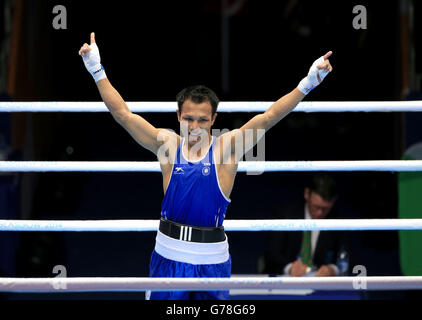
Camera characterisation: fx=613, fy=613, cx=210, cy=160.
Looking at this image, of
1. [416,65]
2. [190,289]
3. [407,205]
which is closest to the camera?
[190,289]

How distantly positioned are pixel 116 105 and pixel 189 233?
631mm

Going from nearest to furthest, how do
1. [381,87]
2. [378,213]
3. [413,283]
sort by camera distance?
[413,283]
[378,213]
[381,87]

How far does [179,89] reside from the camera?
8.05 m

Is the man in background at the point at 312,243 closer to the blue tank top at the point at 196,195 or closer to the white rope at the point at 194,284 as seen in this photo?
the white rope at the point at 194,284

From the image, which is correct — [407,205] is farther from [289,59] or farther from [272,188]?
[289,59]

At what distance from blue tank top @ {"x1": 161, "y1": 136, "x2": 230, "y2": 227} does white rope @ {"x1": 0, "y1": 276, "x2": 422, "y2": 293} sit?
0.28 m

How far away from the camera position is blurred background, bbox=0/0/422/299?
220 inches

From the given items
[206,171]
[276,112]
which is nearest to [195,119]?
[206,171]

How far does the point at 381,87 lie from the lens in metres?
7.64

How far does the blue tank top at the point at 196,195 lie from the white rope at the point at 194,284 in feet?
0.93

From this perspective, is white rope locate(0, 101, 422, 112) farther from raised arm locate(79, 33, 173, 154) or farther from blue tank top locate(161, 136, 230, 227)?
blue tank top locate(161, 136, 230, 227)

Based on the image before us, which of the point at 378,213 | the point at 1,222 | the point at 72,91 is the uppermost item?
the point at 72,91
